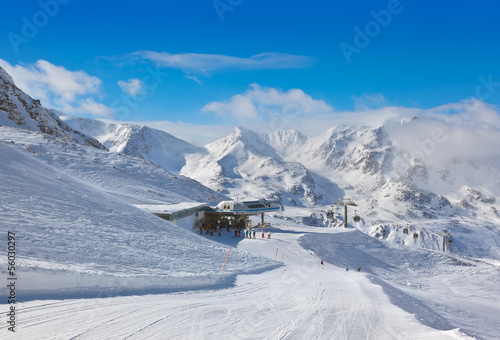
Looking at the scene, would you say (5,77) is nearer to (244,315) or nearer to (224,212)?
(224,212)

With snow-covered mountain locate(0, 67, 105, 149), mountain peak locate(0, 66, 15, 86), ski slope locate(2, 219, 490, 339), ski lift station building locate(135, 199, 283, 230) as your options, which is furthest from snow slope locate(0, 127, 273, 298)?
mountain peak locate(0, 66, 15, 86)

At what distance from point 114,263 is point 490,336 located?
636 inches

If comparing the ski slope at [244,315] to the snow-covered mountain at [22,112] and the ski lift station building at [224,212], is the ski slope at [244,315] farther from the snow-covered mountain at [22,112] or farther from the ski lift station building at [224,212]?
the snow-covered mountain at [22,112]

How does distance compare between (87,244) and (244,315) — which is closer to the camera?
(244,315)

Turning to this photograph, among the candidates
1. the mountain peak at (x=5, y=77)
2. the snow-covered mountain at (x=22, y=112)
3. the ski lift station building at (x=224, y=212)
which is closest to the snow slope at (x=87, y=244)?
the ski lift station building at (x=224, y=212)

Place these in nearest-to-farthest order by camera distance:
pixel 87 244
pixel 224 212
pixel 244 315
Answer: pixel 244 315 < pixel 87 244 < pixel 224 212

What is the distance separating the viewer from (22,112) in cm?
6900

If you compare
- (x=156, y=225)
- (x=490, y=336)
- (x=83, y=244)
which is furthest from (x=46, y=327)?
(x=490, y=336)

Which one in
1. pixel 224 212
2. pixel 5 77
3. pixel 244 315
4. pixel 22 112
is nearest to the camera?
pixel 244 315

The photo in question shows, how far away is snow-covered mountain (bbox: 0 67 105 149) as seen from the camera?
64188 millimetres

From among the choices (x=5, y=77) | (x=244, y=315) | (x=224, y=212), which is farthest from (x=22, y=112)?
(x=244, y=315)

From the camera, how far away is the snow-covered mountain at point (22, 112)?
6419cm

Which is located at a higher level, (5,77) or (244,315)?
(5,77)

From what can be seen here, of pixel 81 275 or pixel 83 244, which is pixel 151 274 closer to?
pixel 81 275
